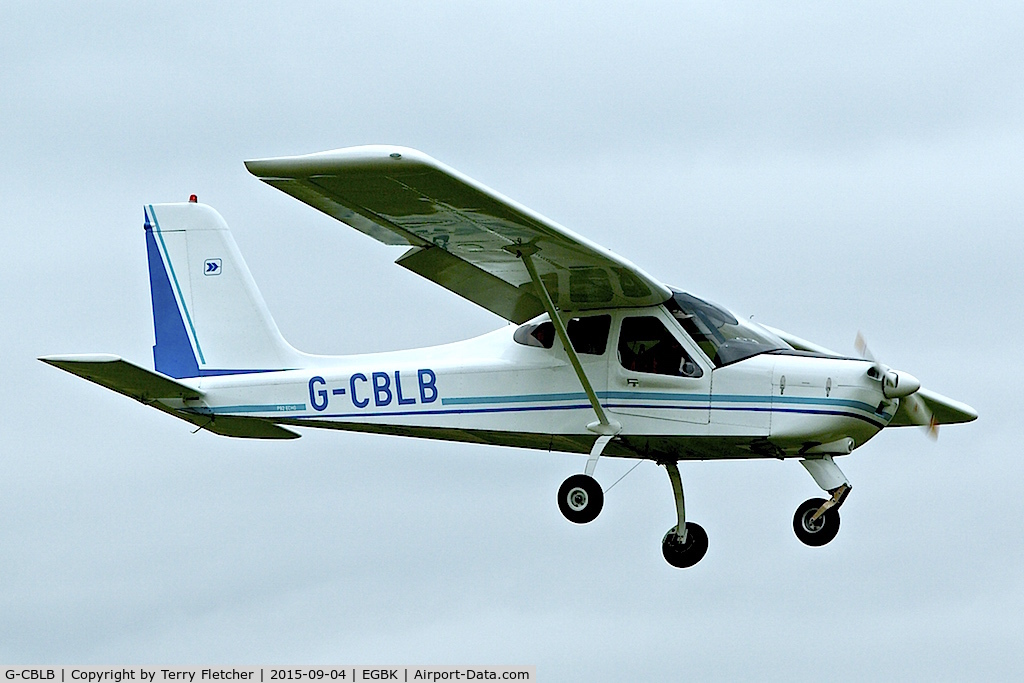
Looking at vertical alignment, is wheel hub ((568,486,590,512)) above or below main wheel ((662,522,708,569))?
above

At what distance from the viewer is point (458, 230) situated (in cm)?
1809

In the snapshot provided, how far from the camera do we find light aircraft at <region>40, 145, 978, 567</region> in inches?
727

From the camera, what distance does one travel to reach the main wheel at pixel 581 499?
19.2m

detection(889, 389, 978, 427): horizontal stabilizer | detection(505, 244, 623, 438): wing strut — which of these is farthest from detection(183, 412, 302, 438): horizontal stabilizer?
detection(889, 389, 978, 427): horizontal stabilizer

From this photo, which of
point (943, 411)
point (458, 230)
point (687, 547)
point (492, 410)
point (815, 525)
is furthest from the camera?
point (943, 411)

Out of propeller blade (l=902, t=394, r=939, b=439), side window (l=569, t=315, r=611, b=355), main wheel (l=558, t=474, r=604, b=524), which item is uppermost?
side window (l=569, t=315, r=611, b=355)

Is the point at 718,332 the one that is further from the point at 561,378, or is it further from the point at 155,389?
the point at 155,389

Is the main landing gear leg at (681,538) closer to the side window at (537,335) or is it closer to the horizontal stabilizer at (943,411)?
the side window at (537,335)

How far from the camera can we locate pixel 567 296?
63.8 ft

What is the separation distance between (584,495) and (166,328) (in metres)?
5.61

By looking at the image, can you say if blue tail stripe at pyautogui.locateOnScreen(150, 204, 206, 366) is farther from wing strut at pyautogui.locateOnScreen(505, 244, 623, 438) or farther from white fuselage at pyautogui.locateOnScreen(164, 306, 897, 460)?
wing strut at pyautogui.locateOnScreen(505, 244, 623, 438)

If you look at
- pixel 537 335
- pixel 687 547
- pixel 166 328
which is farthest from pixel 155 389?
pixel 687 547

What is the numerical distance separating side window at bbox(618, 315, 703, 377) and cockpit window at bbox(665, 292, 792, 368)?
20 centimetres

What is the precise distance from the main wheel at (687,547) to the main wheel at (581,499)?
146 cm
